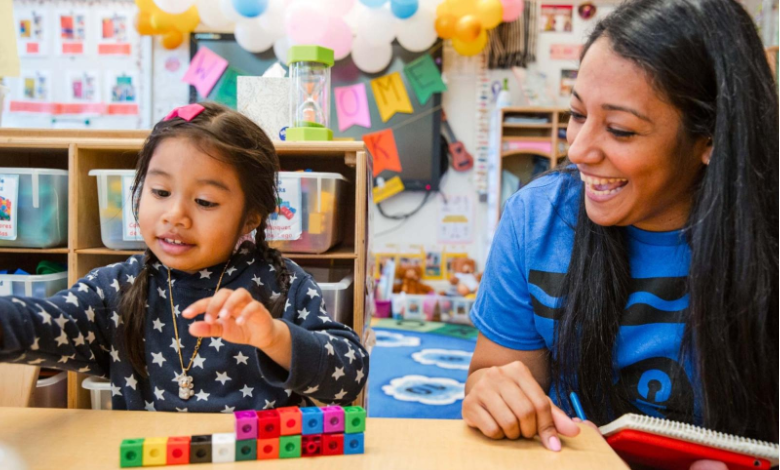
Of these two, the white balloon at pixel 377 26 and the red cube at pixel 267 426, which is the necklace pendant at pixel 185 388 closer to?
the red cube at pixel 267 426

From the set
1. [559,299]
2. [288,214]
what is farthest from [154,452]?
[288,214]

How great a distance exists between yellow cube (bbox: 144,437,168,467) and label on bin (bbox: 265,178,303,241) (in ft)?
3.26

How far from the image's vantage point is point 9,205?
1591 millimetres

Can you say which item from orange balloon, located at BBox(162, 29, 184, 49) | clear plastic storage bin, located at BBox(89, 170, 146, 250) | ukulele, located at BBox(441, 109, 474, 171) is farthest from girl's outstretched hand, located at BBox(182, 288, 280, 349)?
orange balloon, located at BBox(162, 29, 184, 49)

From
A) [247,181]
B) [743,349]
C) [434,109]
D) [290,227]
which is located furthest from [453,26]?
[743,349]

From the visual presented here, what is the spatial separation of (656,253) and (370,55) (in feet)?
9.84

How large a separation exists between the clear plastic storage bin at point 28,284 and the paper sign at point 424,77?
256 centimetres

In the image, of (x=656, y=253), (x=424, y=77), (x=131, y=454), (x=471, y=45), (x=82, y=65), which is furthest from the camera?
(x=82, y=65)

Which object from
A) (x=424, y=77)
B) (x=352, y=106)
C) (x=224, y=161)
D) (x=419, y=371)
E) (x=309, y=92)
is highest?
(x=424, y=77)

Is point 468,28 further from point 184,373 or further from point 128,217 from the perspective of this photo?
point 184,373

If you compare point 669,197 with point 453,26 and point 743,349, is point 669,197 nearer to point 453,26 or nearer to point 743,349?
point 743,349

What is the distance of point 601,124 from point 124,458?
0.69 meters

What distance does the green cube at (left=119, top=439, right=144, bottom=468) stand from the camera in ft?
1.93

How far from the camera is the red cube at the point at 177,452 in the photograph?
0.60 metres
